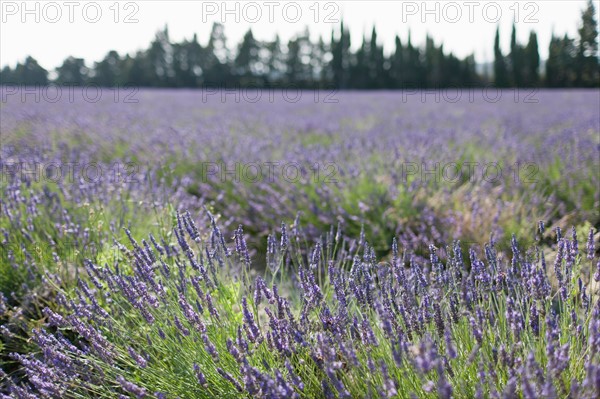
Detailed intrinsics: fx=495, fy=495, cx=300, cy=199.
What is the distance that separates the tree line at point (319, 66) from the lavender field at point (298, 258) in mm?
23648

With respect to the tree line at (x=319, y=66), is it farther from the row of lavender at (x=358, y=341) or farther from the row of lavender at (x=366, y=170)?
the row of lavender at (x=358, y=341)

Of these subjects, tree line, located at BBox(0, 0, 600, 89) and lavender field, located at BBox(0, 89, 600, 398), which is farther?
tree line, located at BBox(0, 0, 600, 89)

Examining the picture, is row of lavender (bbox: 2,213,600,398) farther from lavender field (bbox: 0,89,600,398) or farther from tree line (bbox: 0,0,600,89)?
tree line (bbox: 0,0,600,89)

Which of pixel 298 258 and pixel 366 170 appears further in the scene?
pixel 366 170

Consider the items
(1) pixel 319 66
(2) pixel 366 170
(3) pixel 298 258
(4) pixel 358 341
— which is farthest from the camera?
(1) pixel 319 66

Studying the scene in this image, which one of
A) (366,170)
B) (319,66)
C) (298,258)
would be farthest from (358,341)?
(319,66)

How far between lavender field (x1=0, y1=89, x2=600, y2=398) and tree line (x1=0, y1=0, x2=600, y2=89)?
23.6 m

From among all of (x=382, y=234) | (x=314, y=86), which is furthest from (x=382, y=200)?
(x=314, y=86)

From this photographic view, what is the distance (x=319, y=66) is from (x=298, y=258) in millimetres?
33517

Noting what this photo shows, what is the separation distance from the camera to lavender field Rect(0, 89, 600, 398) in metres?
1.21

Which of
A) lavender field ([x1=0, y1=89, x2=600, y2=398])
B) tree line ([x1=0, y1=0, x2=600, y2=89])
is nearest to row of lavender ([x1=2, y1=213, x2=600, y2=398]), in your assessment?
lavender field ([x1=0, y1=89, x2=600, y2=398])

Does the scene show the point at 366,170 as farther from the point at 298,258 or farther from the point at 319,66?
the point at 319,66

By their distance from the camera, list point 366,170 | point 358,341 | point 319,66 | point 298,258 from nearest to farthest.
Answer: point 358,341 < point 298,258 < point 366,170 < point 319,66

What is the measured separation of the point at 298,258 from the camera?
5.82 ft
